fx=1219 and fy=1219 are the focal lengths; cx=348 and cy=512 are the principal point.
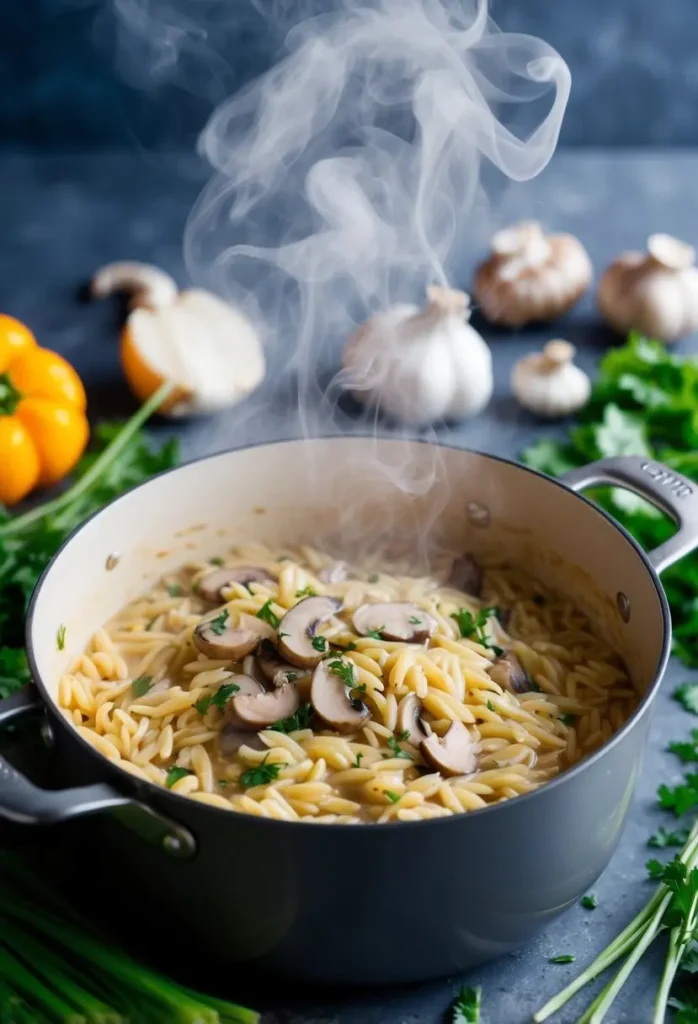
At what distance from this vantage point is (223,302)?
4949mm

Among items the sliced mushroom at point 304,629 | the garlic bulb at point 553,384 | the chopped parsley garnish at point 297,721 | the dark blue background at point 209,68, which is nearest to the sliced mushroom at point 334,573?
the sliced mushroom at point 304,629

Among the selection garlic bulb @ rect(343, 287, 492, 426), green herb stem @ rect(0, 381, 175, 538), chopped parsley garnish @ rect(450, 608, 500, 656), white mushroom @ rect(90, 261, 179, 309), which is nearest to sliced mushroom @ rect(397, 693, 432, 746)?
chopped parsley garnish @ rect(450, 608, 500, 656)

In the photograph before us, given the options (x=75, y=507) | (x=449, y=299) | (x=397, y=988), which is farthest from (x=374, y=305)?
(x=397, y=988)

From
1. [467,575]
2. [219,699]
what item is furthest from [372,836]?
[467,575]

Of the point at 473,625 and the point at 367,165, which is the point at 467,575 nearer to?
the point at 473,625

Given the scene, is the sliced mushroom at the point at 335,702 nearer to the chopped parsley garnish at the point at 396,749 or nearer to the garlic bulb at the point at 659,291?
the chopped parsley garnish at the point at 396,749

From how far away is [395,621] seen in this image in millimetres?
2990

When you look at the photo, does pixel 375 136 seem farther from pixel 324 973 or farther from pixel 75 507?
pixel 324 973

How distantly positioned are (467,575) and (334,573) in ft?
1.22

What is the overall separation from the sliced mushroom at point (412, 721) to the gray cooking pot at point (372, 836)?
0.48m

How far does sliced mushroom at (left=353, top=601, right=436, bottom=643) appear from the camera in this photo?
9.69 feet

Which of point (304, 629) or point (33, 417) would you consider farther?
point (33, 417)

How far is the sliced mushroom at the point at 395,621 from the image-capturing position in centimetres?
295

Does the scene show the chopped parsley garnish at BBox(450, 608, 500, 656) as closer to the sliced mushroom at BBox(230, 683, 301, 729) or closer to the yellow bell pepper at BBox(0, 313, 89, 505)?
the sliced mushroom at BBox(230, 683, 301, 729)
